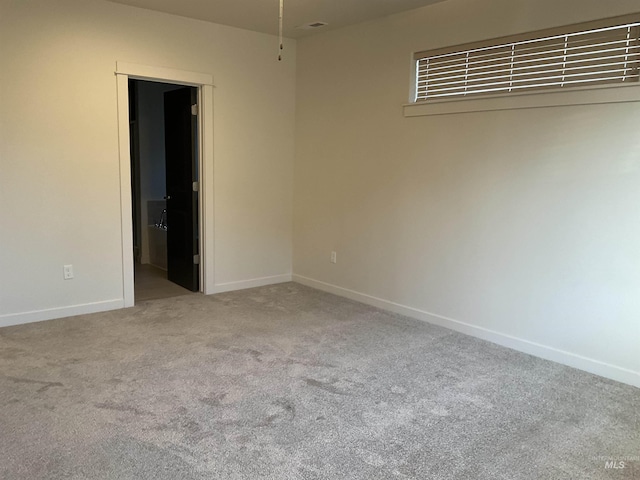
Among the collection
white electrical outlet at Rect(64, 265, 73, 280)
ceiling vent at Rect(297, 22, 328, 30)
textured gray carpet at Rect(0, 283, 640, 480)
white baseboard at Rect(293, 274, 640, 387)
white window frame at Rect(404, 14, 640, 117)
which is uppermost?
ceiling vent at Rect(297, 22, 328, 30)

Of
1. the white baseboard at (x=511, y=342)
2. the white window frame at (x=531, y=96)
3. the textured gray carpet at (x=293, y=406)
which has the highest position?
the white window frame at (x=531, y=96)

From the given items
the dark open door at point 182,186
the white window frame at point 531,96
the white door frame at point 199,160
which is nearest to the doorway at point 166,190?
the dark open door at point 182,186

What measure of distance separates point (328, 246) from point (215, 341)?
72.6 inches

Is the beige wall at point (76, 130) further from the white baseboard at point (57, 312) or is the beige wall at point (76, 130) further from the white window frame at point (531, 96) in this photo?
the white window frame at point (531, 96)

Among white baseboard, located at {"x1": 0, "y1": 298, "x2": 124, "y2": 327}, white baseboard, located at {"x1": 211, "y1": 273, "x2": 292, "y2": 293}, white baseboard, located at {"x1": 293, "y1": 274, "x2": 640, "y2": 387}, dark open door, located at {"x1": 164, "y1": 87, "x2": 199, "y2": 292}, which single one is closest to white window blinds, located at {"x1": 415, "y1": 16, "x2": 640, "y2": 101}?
white baseboard, located at {"x1": 293, "y1": 274, "x2": 640, "y2": 387}

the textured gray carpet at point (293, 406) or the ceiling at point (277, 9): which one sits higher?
the ceiling at point (277, 9)

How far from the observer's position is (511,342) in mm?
3613

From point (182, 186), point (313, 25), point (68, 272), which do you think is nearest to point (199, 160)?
point (182, 186)

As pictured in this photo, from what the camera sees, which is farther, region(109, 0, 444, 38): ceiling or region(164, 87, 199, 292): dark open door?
region(164, 87, 199, 292): dark open door

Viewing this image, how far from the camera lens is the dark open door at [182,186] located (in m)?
4.83

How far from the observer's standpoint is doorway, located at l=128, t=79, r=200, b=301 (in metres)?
4.88

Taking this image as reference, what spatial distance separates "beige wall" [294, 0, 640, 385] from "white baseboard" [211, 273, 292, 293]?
0.33 meters

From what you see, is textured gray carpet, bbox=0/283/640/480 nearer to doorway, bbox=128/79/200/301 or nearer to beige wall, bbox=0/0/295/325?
beige wall, bbox=0/0/295/325

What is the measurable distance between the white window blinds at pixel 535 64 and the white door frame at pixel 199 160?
Result: 6.56 feet
